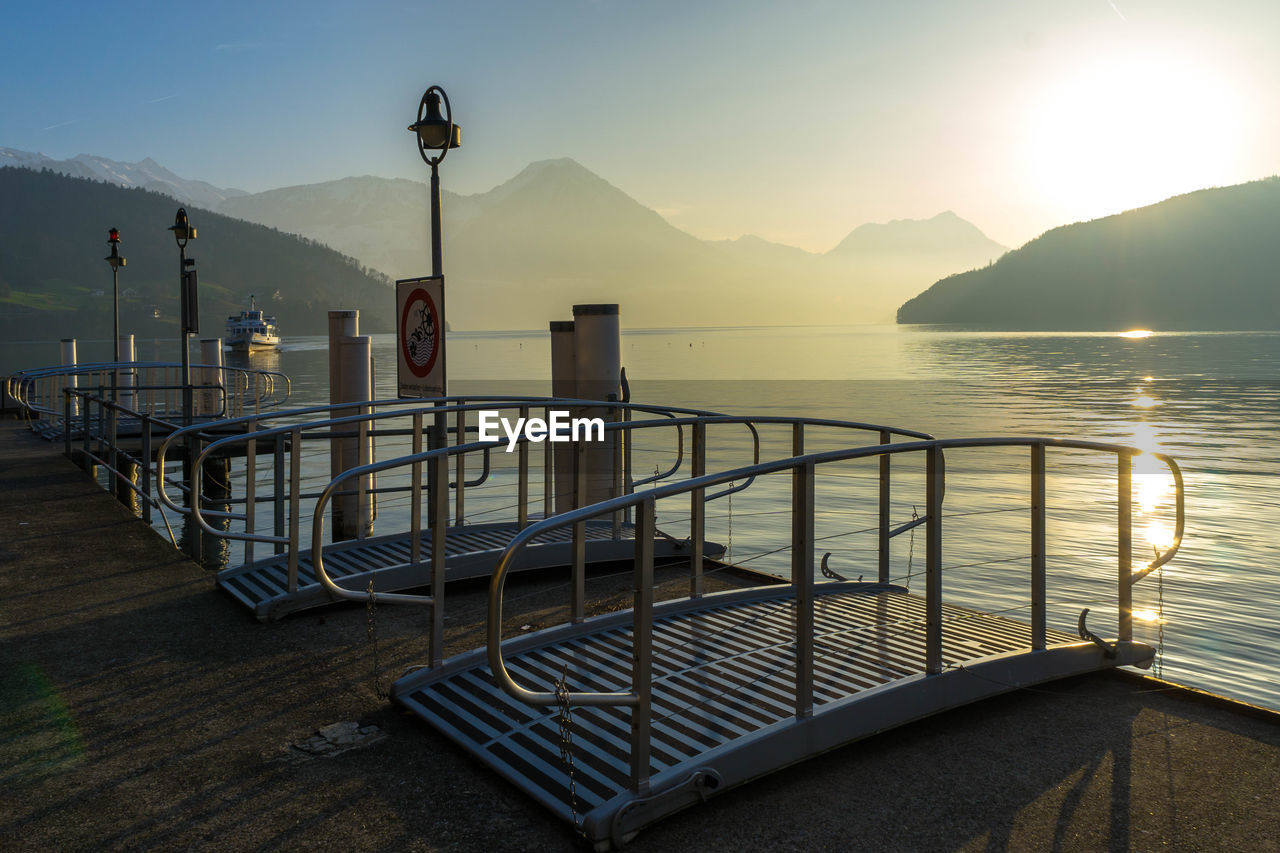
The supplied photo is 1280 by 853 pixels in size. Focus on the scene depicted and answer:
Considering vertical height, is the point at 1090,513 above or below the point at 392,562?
below

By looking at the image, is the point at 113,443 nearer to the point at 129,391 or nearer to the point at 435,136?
the point at 435,136

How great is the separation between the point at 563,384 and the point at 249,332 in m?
120

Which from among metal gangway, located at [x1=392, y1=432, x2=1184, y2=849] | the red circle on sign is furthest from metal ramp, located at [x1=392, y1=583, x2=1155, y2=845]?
the red circle on sign

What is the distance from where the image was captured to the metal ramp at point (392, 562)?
240 inches

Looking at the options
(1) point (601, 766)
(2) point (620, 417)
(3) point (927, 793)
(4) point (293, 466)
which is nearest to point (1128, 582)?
(3) point (927, 793)

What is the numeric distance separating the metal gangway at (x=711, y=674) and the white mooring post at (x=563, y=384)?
9.39ft

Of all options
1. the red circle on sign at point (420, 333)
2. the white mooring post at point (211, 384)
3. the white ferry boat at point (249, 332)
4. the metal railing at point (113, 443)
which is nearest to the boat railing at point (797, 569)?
the red circle on sign at point (420, 333)

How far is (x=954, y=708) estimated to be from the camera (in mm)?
4574

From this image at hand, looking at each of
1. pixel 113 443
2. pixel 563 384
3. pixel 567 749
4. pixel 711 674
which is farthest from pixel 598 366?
pixel 113 443

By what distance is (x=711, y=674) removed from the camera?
4.64 meters

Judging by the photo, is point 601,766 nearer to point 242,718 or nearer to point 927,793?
point 927,793

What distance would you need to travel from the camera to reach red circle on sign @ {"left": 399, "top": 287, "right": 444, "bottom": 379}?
7746 millimetres

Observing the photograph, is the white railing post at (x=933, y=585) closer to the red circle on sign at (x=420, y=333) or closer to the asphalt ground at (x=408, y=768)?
the asphalt ground at (x=408, y=768)

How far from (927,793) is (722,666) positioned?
49.1 inches
